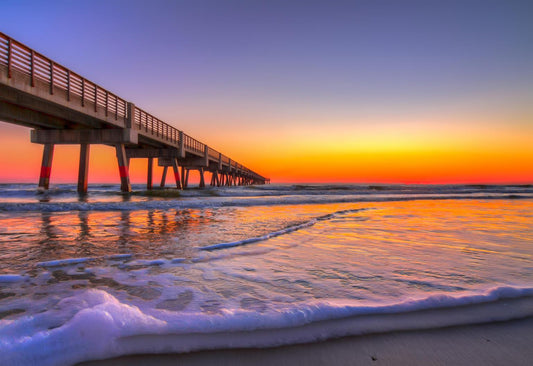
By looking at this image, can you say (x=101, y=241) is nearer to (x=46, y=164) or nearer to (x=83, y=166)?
(x=83, y=166)

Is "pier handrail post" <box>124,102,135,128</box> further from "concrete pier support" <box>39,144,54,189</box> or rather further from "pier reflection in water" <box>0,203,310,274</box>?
"pier reflection in water" <box>0,203,310,274</box>

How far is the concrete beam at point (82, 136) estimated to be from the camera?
53.4ft

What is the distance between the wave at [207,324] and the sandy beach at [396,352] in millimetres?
46

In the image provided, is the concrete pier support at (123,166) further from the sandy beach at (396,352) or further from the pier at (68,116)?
the sandy beach at (396,352)

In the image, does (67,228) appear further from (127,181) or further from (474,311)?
(127,181)

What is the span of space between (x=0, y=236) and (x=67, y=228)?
0.92m

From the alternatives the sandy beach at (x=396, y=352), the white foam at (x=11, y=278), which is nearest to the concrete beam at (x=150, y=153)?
the white foam at (x=11, y=278)

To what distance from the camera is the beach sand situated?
119cm

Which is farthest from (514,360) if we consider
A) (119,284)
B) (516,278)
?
(119,284)

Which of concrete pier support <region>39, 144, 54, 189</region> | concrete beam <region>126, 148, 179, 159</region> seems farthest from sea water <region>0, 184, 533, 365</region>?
concrete beam <region>126, 148, 179, 159</region>

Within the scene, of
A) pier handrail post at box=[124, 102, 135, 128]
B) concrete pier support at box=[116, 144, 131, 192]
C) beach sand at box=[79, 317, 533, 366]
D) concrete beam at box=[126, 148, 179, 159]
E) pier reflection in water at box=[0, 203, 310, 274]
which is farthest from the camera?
concrete beam at box=[126, 148, 179, 159]

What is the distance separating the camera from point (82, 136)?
16469mm

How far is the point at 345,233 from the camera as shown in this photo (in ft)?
15.0

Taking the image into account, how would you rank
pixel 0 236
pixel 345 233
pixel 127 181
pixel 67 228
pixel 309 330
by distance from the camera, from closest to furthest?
pixel 309 330 → pixel 0 236 → pixel 345 233 → pixel 67 228 → pixel 127 181
